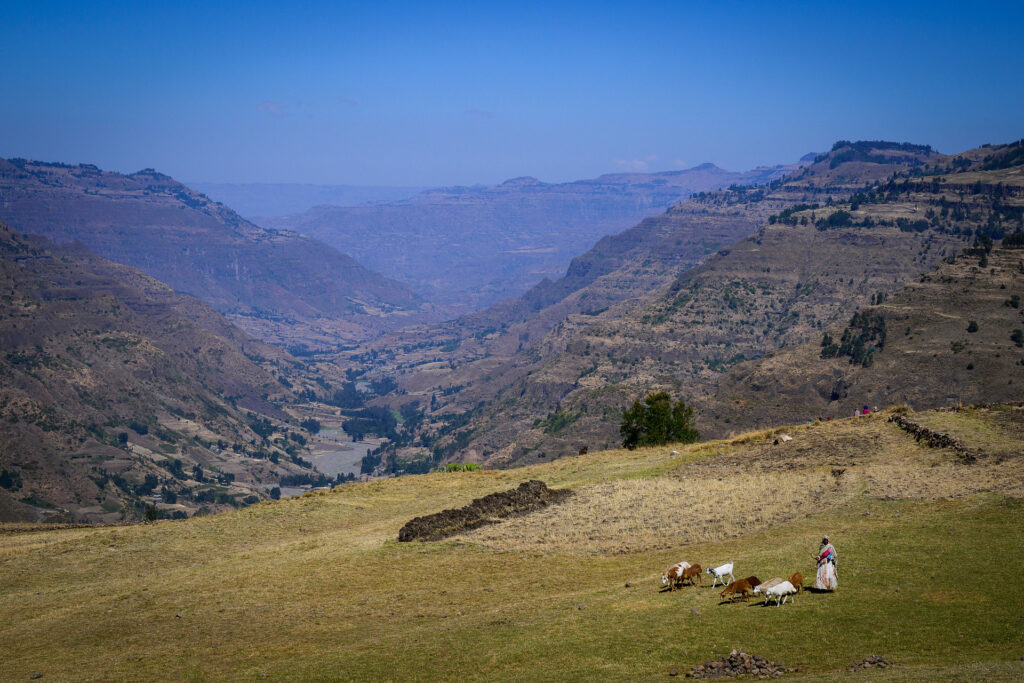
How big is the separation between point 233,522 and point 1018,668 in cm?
5147

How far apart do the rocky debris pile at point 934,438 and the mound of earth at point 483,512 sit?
77.4 ft

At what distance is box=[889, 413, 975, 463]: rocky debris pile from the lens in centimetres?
4575

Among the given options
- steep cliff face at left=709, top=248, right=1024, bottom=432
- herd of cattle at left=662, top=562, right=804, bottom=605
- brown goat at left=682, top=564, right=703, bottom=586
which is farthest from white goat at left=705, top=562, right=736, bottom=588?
steep cliff face at left=709, top=248, right=1024, bottom=432

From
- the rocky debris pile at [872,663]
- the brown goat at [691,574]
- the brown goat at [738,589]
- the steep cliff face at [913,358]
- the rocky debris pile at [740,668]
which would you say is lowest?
the steep cliff face at [913,358]

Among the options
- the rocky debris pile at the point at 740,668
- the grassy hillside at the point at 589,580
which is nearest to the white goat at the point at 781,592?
the grassy hillside at the point at 589,580

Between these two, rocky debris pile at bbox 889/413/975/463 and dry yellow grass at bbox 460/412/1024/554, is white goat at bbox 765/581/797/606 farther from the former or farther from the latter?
rocky debris pile at bbox 889/413/975/463

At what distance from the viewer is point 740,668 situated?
78.4ft

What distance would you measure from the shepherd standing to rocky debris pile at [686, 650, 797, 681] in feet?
21.5

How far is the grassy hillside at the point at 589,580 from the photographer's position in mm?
26453

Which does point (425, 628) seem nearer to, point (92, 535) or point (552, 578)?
point (552, 578)

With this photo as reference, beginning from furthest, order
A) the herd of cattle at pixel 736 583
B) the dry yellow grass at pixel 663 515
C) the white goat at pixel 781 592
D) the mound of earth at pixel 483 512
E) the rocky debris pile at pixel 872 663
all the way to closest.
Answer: the mound of earth at pixel 483 512 < the dry yellow grass at pixel 663 515 < the herd of cattle at pixel 736 583 < the white goat at pixel 781 592 < the rocky debris pile at pixel 872 663

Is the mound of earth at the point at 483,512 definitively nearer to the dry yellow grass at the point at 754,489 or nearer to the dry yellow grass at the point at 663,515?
the dry yellow grass at the point at 754,489

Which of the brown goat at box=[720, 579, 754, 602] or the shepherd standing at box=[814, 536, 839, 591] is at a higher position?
the shepherd standing at box=[814, 536, 839, 591]

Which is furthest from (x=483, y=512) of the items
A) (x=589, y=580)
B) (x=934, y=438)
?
(x=934, y=438)
